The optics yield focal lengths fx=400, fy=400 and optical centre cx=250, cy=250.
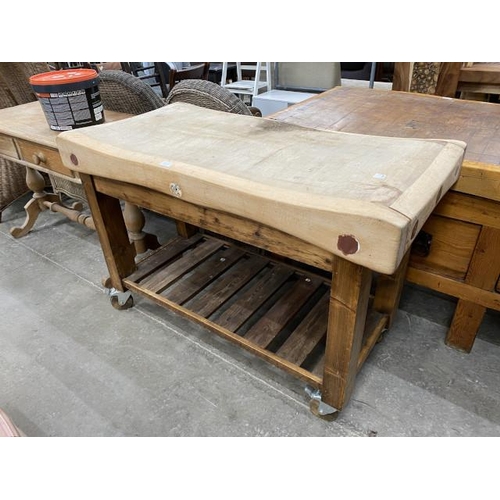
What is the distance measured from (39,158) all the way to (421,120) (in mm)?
1582

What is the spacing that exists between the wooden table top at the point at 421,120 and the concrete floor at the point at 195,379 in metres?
0.65

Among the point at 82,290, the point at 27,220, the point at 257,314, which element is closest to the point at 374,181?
the point at 257,314

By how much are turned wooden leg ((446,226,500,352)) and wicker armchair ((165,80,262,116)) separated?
0.96m

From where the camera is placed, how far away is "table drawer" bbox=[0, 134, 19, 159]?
74.3 inches

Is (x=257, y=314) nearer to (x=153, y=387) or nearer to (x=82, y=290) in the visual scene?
(x=153, y=387)

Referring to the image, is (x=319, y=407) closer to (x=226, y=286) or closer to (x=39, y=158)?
(x=226, y=286)

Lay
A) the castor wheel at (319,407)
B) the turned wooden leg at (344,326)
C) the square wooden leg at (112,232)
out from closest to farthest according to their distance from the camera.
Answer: the turned wooden leg at (344,326), the castor wheel at (319,407), the square wooden leg at (112,232)

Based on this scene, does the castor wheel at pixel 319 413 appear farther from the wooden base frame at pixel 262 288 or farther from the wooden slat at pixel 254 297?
the wooden slat at pixel 254 297

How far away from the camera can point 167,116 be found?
4.60 ft

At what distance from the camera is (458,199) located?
3.80 ft

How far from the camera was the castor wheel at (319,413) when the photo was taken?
3.96 feet

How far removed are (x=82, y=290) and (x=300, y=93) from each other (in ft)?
9.39

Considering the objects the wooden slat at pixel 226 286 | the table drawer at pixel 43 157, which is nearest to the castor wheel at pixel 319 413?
the wooden slat at pixel 226 286

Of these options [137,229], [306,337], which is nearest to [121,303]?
[137,229]
